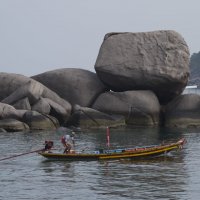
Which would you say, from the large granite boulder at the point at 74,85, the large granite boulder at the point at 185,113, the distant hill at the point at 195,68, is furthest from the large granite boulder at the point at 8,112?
the distant hill at the point at 195,68

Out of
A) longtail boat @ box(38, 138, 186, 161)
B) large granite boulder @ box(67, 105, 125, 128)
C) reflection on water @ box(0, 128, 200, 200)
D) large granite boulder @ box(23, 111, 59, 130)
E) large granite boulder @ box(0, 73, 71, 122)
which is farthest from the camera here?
large granite boulder @ box(0, 73, 71, 122)

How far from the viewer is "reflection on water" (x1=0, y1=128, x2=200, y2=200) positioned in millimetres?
21078

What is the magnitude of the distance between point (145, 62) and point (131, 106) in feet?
13.3

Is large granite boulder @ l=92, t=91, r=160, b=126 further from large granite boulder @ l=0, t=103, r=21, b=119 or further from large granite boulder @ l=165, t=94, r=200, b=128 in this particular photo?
large granite boulder @ l=0, t=103, r=21, b=119

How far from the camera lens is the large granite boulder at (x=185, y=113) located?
4666cm

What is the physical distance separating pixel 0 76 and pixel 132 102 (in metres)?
12.1

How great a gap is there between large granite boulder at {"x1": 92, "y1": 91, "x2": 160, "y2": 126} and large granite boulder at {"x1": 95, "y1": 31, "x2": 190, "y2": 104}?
1.48 metres

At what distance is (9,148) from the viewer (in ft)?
110

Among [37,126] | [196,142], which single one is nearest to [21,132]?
[37,126]

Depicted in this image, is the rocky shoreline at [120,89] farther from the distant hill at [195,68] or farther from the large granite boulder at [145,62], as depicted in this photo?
the distant hill at [195,68]

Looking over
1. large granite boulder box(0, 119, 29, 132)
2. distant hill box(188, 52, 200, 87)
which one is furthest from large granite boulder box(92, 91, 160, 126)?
distant hill box(188, 52, 200, 87)

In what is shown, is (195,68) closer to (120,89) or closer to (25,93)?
(120,89)

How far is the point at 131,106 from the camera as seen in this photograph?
151 feet

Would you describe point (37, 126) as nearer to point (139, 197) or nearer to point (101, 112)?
point (101, 112)
